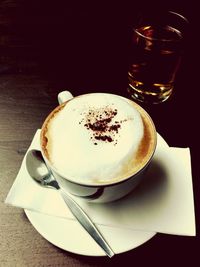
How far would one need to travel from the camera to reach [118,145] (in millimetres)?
630

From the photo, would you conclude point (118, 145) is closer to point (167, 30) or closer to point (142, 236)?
point (142, 236)

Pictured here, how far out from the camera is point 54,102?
955mm

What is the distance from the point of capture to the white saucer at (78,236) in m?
0.61

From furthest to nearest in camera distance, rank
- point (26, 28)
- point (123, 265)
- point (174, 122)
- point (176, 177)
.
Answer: point (26, 28) < point (174, 122) < point (176, 177) < point (123, 265)

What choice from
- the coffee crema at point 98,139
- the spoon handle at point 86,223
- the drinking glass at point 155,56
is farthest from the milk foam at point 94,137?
the drinking glass at point 155,56

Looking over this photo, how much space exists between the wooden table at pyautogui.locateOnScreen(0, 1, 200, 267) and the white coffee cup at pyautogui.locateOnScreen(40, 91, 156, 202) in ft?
0.42

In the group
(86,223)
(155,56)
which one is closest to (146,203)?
(86,223)

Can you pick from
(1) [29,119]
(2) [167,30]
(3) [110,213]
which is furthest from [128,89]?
(3) [110,213]

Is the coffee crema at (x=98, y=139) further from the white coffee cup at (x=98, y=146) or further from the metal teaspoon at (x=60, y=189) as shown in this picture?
the metal teaspoon at (x=60, y=189)

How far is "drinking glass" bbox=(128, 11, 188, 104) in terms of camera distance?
883mm

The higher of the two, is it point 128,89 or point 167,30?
point 167,30

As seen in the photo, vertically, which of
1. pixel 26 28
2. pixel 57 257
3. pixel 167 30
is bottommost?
pixel 57 257

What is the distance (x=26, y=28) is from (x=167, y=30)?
21.6 inches

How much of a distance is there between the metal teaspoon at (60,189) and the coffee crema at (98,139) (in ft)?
0.34
